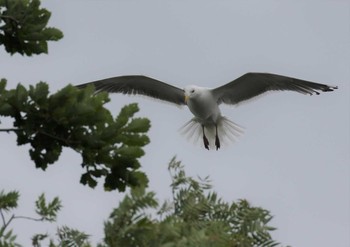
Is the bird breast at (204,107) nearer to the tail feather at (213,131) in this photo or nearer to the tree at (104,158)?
the tail feather at (213,131)

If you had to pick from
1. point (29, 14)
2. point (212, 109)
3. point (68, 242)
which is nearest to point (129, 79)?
point (212, 109)

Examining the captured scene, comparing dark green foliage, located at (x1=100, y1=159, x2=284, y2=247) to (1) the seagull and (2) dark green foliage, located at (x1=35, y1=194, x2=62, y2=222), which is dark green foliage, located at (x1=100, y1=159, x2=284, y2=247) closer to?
(2) dark green foliage, located at (x1=35, y1=194, x2=62, y2=222)

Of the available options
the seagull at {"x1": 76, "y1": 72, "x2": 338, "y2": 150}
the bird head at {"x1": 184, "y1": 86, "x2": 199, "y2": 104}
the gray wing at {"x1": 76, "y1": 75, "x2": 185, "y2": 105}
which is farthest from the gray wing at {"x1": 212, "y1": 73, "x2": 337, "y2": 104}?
the gray wing at {"x1": 76, "y1": 75, "x2": 185, "y2": 105}

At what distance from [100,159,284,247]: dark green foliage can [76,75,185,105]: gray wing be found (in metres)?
10.2

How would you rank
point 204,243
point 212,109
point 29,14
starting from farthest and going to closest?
point 212,109
point 29,14
point 204,243

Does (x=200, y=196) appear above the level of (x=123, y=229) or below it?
above

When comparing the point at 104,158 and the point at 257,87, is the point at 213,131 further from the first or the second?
the point at 104,158

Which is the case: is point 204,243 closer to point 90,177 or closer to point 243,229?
point 243,229

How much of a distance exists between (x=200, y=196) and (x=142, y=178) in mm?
969

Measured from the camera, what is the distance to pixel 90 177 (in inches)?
188

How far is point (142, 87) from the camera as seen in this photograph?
1425 centimetres

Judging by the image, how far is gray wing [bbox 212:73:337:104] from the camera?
13.4 m

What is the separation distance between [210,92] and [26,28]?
8.67 m

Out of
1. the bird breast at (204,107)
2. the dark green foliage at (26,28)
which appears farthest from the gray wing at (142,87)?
the dark green foliage at (26,28)
